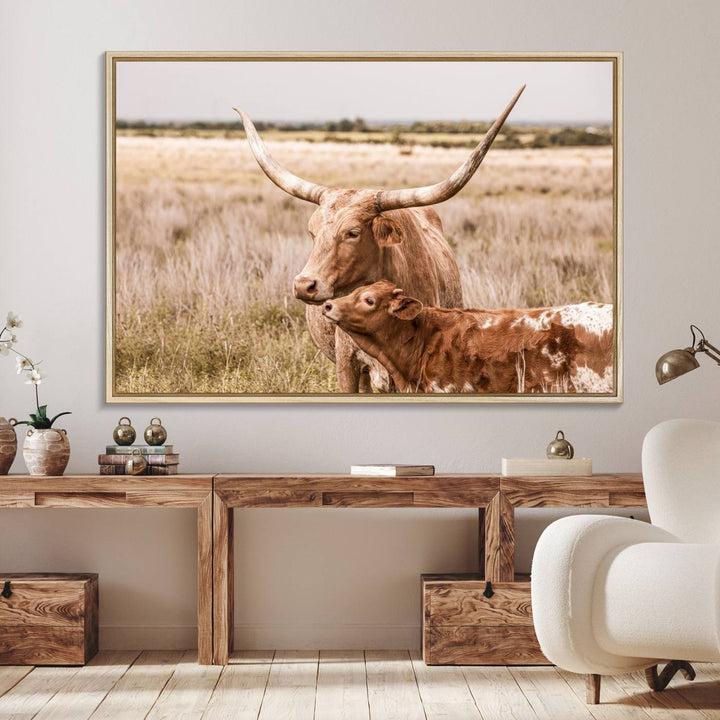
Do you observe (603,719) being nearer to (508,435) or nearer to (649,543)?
(649,543)

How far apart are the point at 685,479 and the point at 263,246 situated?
5.74 feet

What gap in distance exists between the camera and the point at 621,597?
272cm

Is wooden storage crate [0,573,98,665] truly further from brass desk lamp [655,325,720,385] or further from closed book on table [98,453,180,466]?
brass desk lamp [655,325,720,385]

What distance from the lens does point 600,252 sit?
390cm

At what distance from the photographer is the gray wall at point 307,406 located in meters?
3.86

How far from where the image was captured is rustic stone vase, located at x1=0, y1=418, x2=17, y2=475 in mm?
3557

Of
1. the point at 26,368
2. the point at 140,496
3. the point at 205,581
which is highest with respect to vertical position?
the point at 26,368

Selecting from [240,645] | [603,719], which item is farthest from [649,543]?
[240,645]

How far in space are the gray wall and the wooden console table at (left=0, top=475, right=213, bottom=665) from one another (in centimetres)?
38

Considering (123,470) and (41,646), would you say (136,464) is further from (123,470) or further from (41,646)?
(41,646)

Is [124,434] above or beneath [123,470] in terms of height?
above

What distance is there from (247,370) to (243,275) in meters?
0.36

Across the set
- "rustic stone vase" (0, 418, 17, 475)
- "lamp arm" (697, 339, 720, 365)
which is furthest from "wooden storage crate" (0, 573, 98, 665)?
"lamp arm" (697, 339, 720, 365)

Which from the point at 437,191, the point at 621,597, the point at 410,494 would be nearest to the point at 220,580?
the point at 410,494
